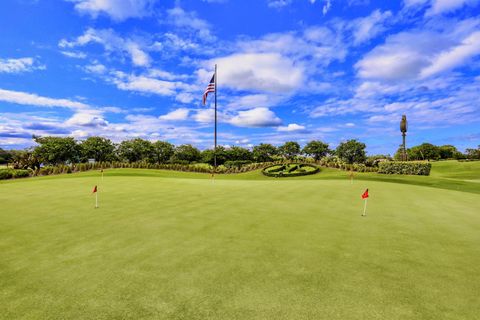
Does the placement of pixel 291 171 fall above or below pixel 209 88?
below

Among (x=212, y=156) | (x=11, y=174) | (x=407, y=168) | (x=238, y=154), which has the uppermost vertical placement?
(x=238, y=154)

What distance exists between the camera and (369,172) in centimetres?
3909

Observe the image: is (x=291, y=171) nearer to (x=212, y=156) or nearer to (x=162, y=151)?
(x=212, y=156)

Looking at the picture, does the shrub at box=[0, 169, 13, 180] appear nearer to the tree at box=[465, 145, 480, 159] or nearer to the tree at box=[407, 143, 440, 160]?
the tree at box=[465, 145, 480, 159]

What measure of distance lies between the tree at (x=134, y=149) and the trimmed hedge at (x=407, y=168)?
223 feet

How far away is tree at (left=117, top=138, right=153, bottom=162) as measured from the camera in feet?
268

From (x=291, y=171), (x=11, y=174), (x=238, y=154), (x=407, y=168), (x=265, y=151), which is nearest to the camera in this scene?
(x=407, y=168)

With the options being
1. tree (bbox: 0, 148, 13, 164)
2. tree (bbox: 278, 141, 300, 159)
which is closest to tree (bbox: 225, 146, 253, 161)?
tree (bbox: 278, 141, 300, 159)

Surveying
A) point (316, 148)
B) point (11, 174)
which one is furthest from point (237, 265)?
point (316, 148)

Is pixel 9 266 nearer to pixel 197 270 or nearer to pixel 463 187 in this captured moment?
pixel 197 270

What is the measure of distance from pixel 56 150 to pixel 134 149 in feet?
→ 67.4

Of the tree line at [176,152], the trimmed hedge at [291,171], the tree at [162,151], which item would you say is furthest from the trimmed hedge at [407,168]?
the tree at [162,151]

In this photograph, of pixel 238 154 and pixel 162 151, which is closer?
pixel 162 151

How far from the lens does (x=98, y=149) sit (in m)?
77.7
